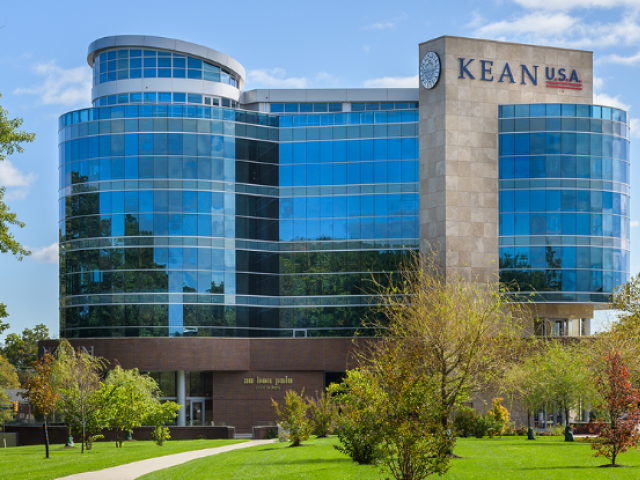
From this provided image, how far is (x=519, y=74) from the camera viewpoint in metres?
60.2

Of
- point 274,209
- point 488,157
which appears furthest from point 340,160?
point 488,157

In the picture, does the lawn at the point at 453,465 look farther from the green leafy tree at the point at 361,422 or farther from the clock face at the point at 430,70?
A: the clock face at the point at 430,70

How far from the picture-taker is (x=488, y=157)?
5888 centimetres

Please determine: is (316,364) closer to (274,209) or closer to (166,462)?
(274,209)

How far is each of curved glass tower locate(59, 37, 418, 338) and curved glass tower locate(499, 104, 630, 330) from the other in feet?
24.7

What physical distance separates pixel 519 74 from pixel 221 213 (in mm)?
25486

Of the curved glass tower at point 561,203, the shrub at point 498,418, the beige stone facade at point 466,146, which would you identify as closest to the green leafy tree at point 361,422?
the shrub at point 498,418

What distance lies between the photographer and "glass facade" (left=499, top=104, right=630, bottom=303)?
57.8m

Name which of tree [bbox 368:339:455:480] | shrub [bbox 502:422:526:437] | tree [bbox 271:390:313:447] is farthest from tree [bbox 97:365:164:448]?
tree [bbox 368:339:455:480]

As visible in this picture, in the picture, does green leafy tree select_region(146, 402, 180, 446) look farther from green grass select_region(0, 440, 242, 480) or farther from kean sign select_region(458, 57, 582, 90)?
kean sign select_region(458, 57, 582, 90)

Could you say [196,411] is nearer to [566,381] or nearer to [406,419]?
[566,381]

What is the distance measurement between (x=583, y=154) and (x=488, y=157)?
7.16 meters

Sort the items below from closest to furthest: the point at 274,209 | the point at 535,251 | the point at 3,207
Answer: the point at 3,207 < the point at 535,251 < the point at 274,209

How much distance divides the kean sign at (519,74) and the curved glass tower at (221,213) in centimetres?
560
